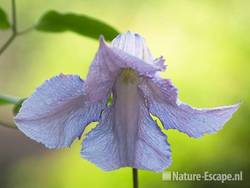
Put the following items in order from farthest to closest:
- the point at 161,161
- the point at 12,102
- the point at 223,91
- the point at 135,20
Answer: the point at 135,20, the point at 223,91, the point at 12,102, the point at 161,161

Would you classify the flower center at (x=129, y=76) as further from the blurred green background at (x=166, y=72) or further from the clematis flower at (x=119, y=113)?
the blurred green background at (x=166, y=72)

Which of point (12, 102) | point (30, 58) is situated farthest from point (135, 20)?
point (12, 102)

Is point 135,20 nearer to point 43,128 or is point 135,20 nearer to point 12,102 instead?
point 12,102

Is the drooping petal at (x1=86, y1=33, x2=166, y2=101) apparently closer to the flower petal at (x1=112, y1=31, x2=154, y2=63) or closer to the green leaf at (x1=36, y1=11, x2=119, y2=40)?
the flower petal at (x1=112, y1=31, x2=154, y2=63)

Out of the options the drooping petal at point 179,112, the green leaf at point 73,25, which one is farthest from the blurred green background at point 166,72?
the drooping petal at point 179,112

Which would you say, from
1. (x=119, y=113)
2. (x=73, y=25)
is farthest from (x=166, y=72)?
(x=119, y=113)

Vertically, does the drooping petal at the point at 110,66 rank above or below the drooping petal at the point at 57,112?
above

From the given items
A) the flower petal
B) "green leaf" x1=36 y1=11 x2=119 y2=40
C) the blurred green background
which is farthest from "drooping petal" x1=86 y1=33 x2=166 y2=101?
the blurred green background
